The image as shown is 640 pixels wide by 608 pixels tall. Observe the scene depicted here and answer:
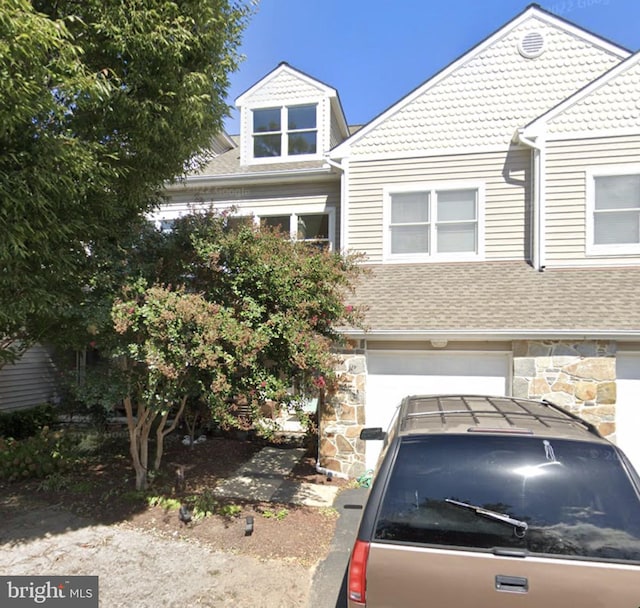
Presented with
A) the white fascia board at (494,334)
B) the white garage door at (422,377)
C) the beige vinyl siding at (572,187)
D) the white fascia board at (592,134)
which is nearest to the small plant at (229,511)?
the white garage door at (422,377)

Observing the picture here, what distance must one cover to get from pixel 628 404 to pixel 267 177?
8.19 metres

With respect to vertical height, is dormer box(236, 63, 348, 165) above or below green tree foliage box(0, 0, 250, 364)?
above

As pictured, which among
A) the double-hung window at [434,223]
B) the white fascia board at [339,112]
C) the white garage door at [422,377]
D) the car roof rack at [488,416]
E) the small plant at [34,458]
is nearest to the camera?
the car roof rack at [488,416]

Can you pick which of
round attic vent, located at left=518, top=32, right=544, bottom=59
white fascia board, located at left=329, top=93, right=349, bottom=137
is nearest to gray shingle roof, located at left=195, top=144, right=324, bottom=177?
white fascia board, located at left=329, top=93, right=349, bottom=137

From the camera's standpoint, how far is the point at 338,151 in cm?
891

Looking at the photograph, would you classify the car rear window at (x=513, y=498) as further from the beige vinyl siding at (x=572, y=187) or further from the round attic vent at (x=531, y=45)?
the round attic vent at (x=531, y=45)

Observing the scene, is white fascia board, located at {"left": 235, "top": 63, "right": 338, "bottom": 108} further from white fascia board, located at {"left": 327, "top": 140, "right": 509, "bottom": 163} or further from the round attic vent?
the round attic vent

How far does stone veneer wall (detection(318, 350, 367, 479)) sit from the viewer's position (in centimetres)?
657

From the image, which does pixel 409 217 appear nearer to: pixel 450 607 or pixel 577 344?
pixel 577 344

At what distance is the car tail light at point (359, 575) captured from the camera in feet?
7.20

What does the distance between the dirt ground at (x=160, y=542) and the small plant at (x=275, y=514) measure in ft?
0.04

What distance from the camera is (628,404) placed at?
6.05 metres

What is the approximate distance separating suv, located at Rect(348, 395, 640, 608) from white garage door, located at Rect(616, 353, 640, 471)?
456 centimetres

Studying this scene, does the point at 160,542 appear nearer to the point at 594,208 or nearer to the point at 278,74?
the point at 594,208
